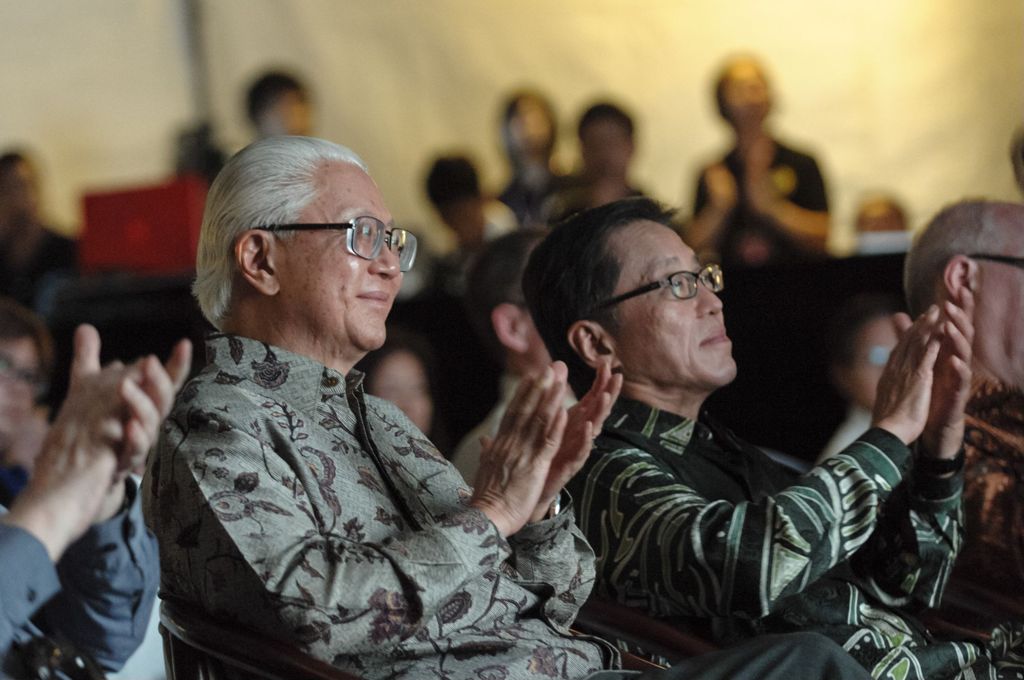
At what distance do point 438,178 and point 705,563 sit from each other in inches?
151

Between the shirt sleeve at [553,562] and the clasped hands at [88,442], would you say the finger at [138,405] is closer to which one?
the clasped hands at [88,442]

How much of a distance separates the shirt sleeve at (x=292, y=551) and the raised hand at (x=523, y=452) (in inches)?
1.6

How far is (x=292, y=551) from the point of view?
5.34 feet

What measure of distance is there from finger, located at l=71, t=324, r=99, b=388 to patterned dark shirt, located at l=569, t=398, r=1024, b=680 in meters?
0.89

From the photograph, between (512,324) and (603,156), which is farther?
(603,156)

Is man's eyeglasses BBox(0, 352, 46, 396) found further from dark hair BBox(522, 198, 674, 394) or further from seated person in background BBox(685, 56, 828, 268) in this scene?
seated person in background BBox(685, 56, 828, 268)

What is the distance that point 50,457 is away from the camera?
4.60 feet

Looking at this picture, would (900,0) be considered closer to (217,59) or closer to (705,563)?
(217,59)

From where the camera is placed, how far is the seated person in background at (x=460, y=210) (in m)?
5.15

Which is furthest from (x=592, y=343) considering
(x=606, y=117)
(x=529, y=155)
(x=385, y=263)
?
(x=529, y=155)

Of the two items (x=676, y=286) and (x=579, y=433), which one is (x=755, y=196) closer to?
(x=676, y=286)

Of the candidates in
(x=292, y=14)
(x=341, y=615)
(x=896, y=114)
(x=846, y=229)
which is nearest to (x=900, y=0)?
(x=896, y=114)

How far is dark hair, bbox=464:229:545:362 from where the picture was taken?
3.11 meters

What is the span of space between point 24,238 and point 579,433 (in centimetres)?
439
